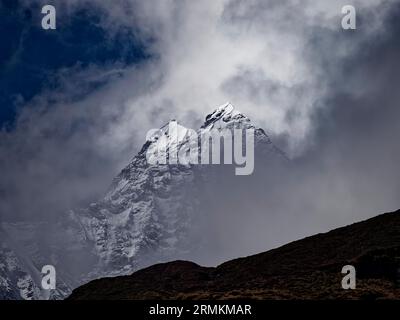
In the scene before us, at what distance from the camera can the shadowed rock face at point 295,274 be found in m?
62.4

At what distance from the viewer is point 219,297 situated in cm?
6041

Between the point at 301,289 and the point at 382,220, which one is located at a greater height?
the point at 382,220

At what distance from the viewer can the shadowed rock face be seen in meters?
62.4

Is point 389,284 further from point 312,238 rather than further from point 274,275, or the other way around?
point 312,238

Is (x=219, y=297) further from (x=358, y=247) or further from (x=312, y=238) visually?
(x=312, y=238)

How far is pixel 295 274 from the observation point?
73.1 m

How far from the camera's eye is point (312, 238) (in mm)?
90875
